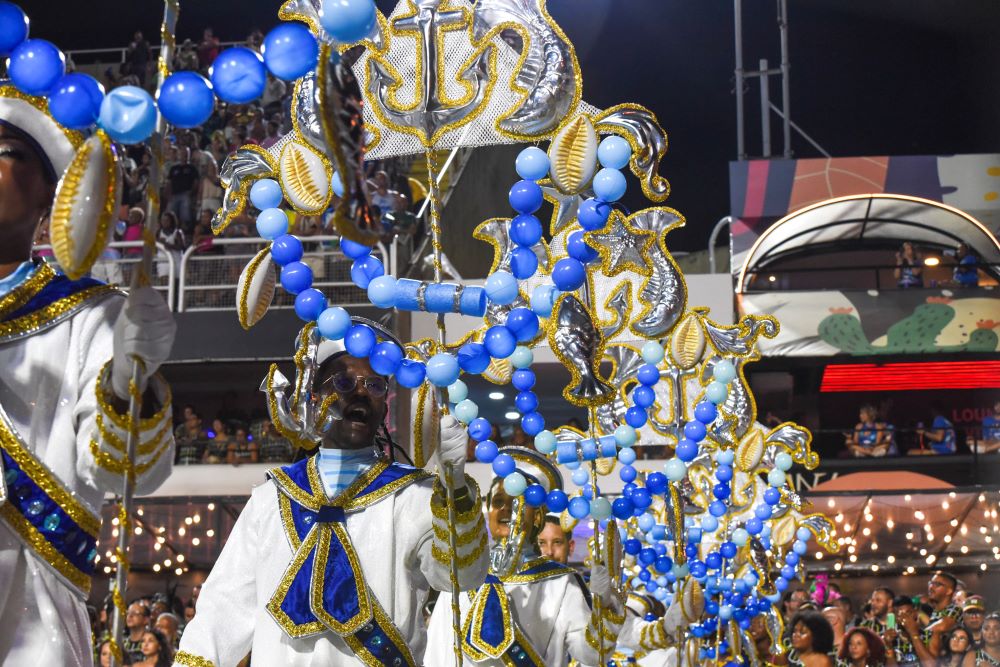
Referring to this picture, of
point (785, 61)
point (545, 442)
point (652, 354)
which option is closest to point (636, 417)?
point (652, 354)

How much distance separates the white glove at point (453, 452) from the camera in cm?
374

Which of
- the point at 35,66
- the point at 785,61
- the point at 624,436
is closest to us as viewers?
the point at 35,66

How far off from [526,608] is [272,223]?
2126 millimetres

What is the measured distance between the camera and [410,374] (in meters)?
4.29

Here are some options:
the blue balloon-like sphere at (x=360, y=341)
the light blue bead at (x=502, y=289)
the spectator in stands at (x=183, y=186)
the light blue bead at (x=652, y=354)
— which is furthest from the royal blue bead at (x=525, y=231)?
the spectator in stands at (x=183, y=186)

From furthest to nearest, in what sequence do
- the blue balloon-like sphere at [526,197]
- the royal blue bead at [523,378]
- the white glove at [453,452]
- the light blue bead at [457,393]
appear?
A: the royal blue bead at [523,378]
the light blue bead at [457,393]
the blue balloon-like sphere at [526,197]
the white glove at [453,452]

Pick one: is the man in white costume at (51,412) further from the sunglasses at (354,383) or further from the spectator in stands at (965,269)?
the spectator in stands at (965,269)

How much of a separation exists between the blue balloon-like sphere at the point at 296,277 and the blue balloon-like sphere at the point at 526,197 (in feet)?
2.90

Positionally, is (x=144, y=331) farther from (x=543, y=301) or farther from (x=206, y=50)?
(x=206, y=50)

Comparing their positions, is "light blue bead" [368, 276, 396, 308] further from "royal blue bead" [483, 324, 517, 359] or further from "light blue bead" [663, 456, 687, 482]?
"light blue bead" [663, 456, 687, 482]

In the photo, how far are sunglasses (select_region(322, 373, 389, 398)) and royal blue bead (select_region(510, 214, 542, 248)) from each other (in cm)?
86

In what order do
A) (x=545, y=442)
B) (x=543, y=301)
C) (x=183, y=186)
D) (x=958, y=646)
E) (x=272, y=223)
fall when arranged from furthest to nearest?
1. (x=183, y=186)
2. (x=958, y=646)
3. (x=545, y=442)
4. (x=543, y=301)
5. (x=272, y=223)

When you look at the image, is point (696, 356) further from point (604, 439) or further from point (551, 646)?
point (551, 646)

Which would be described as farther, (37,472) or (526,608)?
(526,608)
